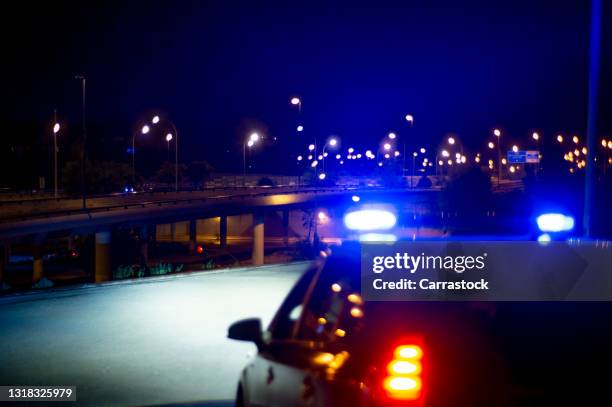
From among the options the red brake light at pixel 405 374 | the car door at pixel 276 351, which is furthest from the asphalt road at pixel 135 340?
the red brake light at pixel 405 374

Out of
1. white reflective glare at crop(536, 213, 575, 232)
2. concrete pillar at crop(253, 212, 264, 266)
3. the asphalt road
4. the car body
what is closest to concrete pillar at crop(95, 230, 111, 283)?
concrete pillar at crop(253, 212, 264, 266)

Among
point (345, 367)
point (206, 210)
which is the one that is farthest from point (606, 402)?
point (206, 210)

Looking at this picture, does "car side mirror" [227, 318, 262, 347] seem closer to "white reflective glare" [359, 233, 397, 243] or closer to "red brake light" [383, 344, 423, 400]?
"white reflective glare" [359, 233, 397, 243]

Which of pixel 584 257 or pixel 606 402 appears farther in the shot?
pixel 584 257

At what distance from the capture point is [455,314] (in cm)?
420

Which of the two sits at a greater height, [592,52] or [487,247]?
[592,52]

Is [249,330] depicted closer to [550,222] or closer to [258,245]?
[550,222]

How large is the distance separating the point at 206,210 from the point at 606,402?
6242cm

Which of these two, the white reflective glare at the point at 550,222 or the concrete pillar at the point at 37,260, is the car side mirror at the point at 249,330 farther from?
the concrete pillar at the point at 37,260

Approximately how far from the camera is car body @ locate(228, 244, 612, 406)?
12.8 feet

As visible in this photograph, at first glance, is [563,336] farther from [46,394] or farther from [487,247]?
[46,394]

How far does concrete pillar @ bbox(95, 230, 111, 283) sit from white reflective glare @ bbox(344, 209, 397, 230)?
142ft

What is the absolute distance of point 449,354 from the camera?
13.0 ft

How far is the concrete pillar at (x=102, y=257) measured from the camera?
4862 centimetres
